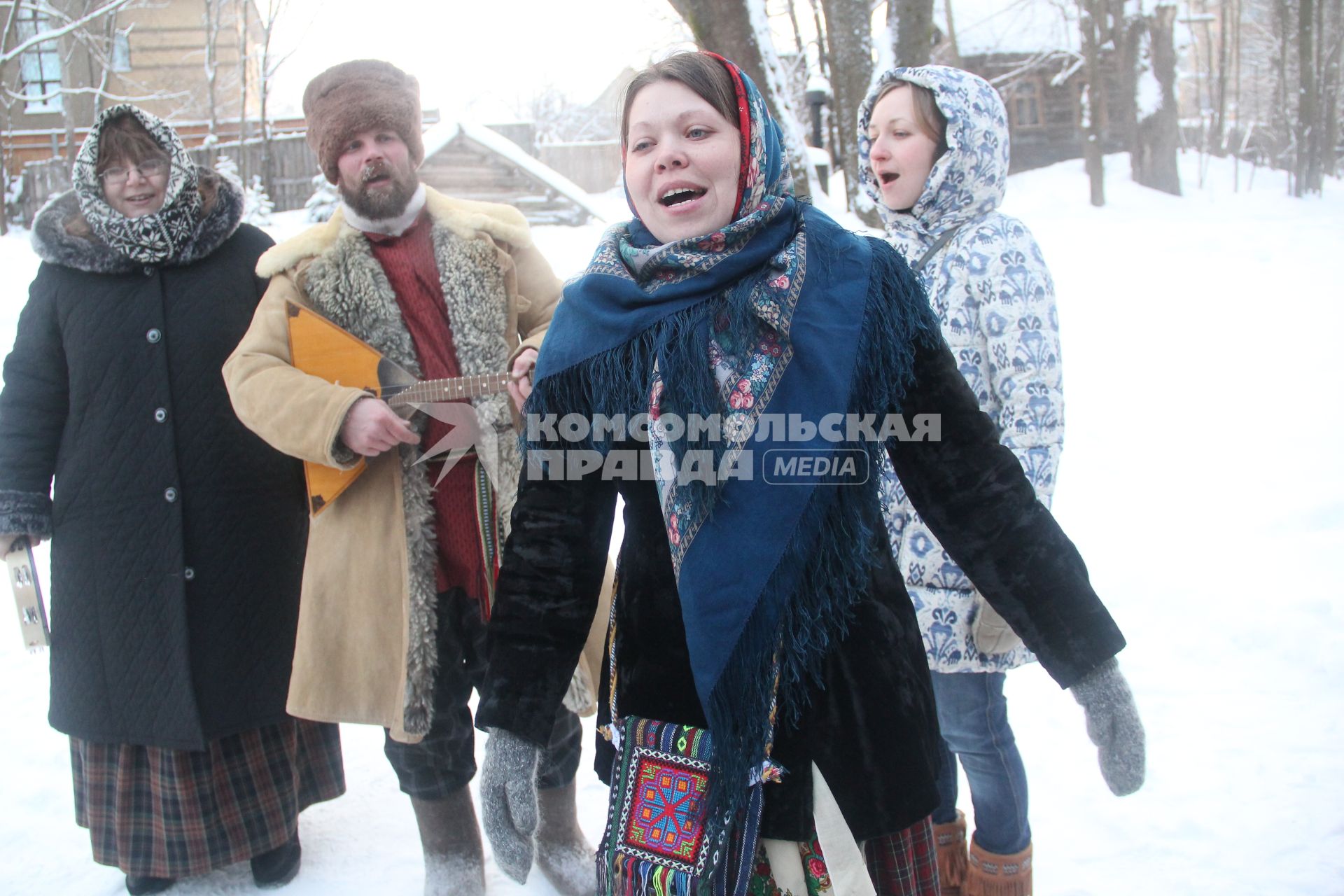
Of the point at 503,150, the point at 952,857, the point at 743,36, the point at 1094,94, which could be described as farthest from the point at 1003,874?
the point at 1094,94

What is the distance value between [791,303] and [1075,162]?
76.0 feet

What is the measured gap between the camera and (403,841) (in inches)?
113

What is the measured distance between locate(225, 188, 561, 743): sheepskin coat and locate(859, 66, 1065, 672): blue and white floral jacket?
989 millimetres

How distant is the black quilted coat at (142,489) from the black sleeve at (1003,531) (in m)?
2.01

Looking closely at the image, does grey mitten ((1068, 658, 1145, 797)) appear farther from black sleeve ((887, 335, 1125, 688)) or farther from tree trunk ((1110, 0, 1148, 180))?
tree trunk ((1110, 0, 1148, 180))

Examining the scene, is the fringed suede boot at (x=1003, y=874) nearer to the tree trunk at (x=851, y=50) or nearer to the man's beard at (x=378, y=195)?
the man's beard at (x=378, y=195)

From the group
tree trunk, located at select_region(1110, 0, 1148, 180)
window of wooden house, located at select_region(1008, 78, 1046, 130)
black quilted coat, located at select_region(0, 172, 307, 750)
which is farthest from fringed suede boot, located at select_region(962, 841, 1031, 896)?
window of wooden house, located at select_region(1008, 78, 1046, 130)

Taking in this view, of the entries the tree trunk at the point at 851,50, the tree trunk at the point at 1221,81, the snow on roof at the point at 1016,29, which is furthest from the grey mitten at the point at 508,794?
the tree trunk at the point at 1221,81

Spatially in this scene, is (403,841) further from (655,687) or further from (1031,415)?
(1031,415)

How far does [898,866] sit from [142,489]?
2.23 m

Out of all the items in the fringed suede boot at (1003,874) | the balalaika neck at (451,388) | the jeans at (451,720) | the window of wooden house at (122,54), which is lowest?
the fringed suede boot at (1003,874)

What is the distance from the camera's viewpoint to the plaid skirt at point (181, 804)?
8.55ft

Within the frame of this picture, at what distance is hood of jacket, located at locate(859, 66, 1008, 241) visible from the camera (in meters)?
2.13

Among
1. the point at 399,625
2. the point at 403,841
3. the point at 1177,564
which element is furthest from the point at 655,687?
the point at 1177,564
